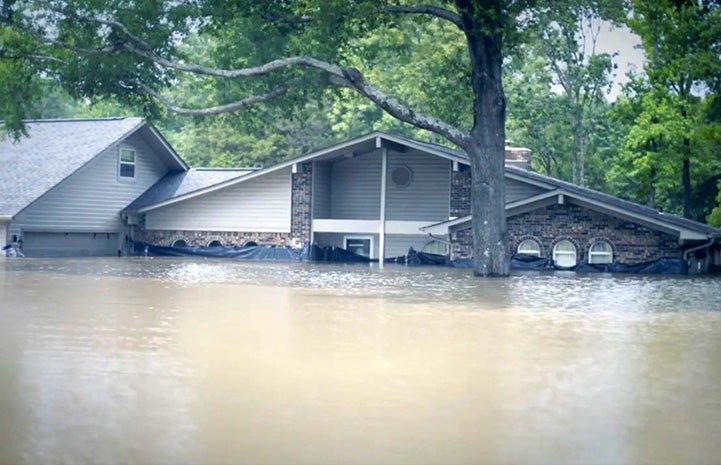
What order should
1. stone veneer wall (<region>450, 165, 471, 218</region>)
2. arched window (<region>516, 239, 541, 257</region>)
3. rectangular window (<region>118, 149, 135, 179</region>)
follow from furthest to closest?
rectangular window (<region>118, 149, 135, 179</region>) → stone veneer wall (<region>450, 165, 471, 218</region>) → arched window (<region>516, 239, 541, 257</region>)

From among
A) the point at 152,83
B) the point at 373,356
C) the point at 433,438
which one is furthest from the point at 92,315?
the point at 152,83

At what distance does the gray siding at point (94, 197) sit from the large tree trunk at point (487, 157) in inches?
629

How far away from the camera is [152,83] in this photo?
37719mm

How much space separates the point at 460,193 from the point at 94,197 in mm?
14525

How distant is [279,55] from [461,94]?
6.79 m

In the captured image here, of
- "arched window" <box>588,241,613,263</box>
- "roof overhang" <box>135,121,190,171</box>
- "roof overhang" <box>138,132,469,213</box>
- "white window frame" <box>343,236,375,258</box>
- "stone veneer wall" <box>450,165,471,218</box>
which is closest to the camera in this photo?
"arched window" <box>588,241,613,263</box>

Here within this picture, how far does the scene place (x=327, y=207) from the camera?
4184 centimetres

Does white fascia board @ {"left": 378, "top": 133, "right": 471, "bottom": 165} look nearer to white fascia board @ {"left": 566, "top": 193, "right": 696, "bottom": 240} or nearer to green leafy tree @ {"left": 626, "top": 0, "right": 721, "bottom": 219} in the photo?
white fascia board @ {"left": 566, "top": 193, "right": 696, "bottom": 240}

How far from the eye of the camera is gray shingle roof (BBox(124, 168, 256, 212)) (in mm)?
43875

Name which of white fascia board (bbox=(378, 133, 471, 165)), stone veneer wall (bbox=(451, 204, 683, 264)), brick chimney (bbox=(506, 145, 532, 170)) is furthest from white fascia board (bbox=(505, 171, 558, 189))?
brick chimney (bbox=(506, 145, 532, 170))

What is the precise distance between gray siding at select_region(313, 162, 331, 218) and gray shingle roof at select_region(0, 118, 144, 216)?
790cm

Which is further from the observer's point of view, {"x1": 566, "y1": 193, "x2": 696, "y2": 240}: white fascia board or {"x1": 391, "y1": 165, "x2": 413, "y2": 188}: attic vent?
{"x1": 391, "y1": 165, "x2": 413, "y2": 188}: attic vent

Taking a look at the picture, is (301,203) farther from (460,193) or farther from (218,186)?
(460,193)

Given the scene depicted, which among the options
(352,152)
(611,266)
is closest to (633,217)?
(611,266)
